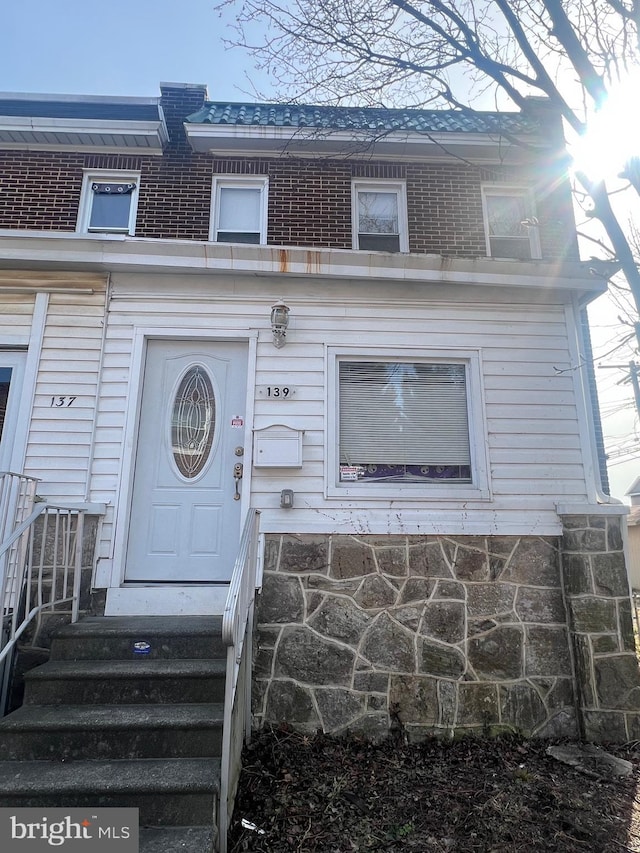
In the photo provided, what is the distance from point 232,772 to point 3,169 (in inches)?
228

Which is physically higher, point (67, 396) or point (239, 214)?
point (239, 214)

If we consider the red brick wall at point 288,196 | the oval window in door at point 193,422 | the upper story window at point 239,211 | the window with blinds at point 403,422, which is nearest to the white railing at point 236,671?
the oval window in door at point 193,422

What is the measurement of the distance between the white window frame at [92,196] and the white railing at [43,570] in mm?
2877

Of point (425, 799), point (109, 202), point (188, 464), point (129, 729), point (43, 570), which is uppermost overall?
point (109, 202)

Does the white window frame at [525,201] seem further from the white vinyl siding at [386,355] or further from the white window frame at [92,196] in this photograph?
the white window frame at [92,196]

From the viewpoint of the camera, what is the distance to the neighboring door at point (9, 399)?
3884mm

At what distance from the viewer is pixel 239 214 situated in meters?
4.89

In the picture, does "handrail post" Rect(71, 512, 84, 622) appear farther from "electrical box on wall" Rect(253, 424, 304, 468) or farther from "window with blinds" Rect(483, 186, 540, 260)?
"window with blinds" Rect(483, 186, 540, 260)

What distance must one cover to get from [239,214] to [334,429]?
2.57 metres

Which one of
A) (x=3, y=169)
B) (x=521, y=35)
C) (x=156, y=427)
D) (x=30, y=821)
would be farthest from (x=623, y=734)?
(x=3, y=169)

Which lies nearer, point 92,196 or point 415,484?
point 415,484

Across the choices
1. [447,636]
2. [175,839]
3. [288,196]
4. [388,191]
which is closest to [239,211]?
[288,196]

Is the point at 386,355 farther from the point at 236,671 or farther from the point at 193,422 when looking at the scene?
the point at 236,671

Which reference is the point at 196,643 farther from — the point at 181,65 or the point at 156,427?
the point at 181,65
